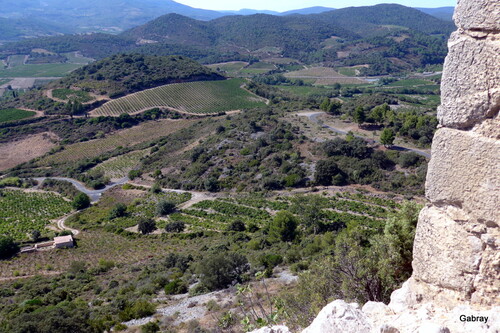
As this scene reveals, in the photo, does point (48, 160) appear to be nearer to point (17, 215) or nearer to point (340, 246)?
point (17, 215)

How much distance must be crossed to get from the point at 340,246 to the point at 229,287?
11.3m

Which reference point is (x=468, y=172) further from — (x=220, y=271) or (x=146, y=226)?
(x=146, y=226)

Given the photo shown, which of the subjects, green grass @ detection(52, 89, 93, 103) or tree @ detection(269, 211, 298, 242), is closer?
tree @ detection(269, 211, 298, 242)

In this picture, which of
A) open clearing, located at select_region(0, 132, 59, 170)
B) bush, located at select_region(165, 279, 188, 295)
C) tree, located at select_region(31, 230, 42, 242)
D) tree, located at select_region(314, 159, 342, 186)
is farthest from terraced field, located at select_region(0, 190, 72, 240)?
tree, located at select_region(314, 159, 342, 186)

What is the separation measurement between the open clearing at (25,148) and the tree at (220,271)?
79780 mm

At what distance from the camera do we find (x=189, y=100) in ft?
391

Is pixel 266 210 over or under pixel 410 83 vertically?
under

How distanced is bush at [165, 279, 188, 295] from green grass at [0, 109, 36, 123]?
3922 inches

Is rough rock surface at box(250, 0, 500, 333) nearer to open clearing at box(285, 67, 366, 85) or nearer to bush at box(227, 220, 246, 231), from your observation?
bush at box(227, 220, 246, 231)

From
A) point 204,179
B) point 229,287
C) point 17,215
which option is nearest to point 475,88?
point 229,287

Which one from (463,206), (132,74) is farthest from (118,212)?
(132,74)

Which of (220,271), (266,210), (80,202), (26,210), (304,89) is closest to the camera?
(220,271)

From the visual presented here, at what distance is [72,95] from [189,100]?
3659cm

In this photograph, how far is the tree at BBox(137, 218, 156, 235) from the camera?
44.0m
